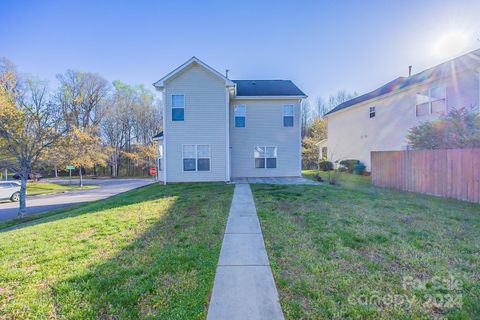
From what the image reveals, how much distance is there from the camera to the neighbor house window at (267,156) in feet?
49.4

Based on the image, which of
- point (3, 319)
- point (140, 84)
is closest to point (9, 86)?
point (3, 319)

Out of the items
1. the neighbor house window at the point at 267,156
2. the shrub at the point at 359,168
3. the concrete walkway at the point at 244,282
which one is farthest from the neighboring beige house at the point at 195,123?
the shrub at the point at 359,168

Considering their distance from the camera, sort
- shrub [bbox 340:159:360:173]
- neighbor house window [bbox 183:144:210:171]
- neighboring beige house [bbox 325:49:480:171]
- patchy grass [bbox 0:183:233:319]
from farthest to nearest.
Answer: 1. shrub [bbox 340:159:360:173]
2. neighbor house window [bbox 183:144:210:171]
3. neighboring beige house [bbox 325:49:480:171]
4. patchy grass [bbox 0:183:233:319]

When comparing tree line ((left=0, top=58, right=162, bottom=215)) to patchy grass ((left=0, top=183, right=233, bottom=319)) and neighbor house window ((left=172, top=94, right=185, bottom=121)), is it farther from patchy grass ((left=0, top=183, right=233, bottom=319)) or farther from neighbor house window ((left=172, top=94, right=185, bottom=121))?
patchy grass ((left=0, top=183, right=233, bottom=319))

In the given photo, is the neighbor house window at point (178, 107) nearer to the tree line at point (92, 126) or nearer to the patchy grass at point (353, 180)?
the tree line at point (92, 126)

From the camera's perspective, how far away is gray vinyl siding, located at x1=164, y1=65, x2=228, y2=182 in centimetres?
1291

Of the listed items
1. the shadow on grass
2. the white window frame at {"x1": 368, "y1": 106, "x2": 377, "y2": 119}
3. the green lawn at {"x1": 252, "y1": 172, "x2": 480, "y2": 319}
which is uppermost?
the white window frame at {"x1": 368, "y1": 106, "x2": 377, "y2": 119}

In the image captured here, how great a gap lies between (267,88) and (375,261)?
14.4 metres

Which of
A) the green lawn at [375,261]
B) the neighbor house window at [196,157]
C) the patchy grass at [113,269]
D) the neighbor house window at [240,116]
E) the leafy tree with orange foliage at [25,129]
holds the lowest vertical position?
the patchy grass at [113,269]

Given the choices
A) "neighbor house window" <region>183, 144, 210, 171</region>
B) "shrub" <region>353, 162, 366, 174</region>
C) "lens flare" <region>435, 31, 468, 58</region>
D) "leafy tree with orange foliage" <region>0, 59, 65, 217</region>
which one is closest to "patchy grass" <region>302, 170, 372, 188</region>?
"shrub" <region>353, 162, 366, 174</region>

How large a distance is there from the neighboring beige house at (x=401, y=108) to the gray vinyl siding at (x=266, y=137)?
6907 mm

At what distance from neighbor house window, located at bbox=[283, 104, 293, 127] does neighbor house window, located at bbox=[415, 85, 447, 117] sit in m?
7.66

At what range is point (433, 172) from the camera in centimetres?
888

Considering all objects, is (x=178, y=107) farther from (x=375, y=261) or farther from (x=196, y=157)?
(x=375, y=261)
